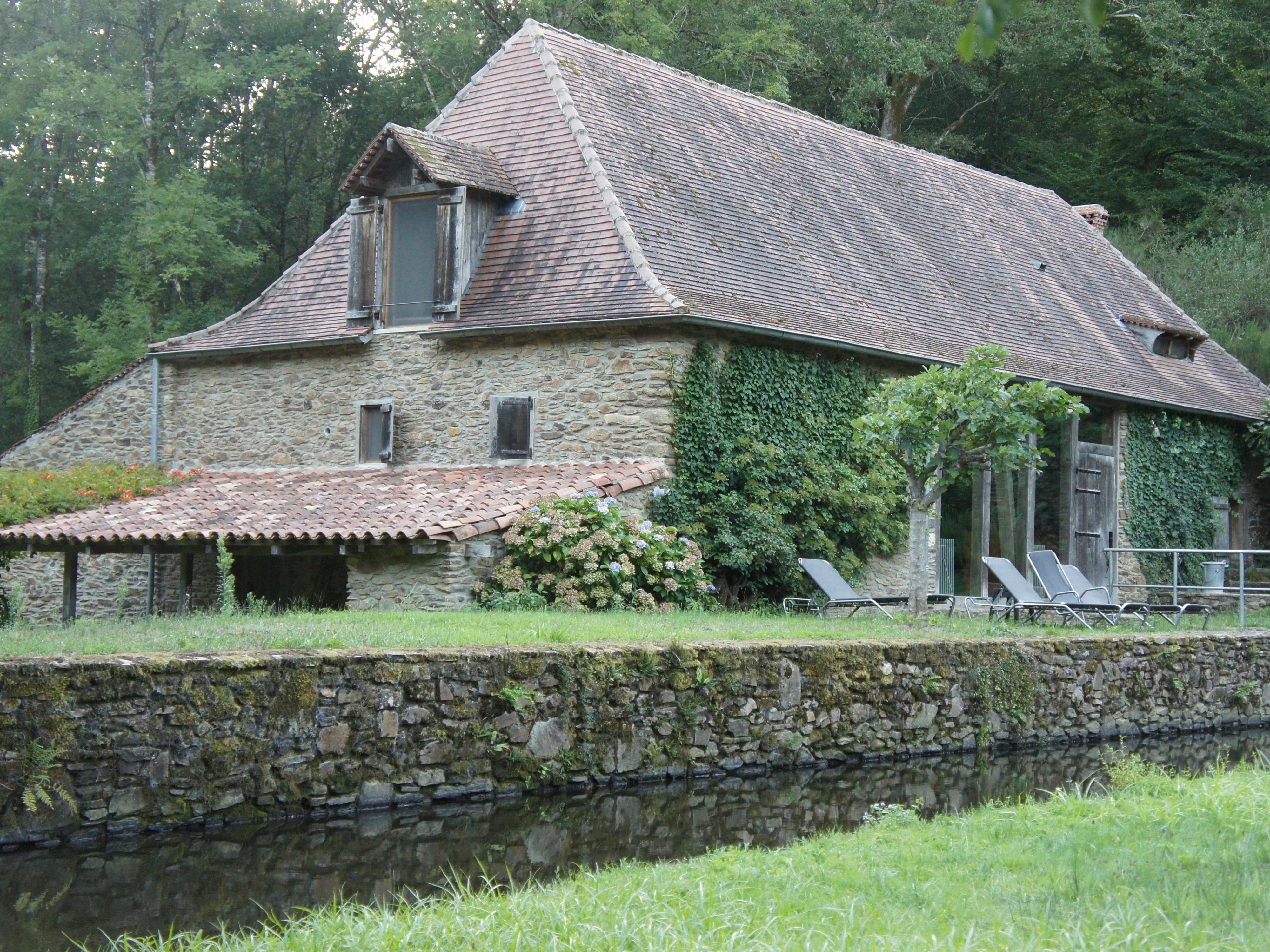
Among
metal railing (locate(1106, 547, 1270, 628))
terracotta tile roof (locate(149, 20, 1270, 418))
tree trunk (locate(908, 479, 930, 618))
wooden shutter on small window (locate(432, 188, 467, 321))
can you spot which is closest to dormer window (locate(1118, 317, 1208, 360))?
terracotta tile roof (locate(149, 20, 1270, 418))

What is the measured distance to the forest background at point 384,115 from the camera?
95.4ft

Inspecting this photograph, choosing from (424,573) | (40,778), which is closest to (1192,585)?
(424,573)

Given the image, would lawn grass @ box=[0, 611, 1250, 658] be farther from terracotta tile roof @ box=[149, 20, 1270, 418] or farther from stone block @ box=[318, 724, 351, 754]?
terracotta tile roof @ box=[149, 20, 1270, 418]

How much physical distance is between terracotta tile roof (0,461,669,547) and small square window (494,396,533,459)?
0.19 metres

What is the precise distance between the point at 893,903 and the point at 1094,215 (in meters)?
25.0

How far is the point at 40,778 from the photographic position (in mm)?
6918

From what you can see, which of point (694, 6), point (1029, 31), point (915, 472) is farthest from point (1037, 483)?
point (1029, 31)

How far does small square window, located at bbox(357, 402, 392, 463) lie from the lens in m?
17.3

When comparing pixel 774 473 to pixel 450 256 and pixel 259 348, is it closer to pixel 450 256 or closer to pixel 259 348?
pixel 450 256

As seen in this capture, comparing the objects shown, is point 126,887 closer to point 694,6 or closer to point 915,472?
point 915,472

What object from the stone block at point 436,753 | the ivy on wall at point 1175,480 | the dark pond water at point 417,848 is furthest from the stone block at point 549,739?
the ivy on wall at point 1175,480

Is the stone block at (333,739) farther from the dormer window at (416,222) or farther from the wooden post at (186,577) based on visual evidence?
the dormer window at (416,222)

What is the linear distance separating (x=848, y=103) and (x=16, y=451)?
61.3 feet

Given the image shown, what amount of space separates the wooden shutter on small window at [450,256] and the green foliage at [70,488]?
14.3ft
